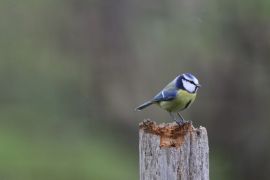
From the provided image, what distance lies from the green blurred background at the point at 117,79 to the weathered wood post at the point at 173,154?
5.66 metres

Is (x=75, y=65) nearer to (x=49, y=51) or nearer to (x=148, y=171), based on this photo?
(x=49, y=51)

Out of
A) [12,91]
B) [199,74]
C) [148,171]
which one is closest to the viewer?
[148,171]

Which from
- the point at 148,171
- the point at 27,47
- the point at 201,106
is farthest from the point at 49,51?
the point at 148,171

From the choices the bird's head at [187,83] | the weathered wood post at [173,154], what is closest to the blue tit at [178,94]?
the bird's head at [187,83]

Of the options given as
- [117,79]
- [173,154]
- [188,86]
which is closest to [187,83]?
[188,86]

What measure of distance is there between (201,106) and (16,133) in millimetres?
2656

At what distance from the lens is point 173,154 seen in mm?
2385

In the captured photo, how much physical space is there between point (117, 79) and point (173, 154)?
312 inches

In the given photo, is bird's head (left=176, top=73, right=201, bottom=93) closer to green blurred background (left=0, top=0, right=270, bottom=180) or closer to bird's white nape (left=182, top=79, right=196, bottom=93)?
bird's white nape (left=182, top=79, right=196, bottom=93)

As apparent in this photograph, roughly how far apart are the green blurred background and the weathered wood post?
5.66m

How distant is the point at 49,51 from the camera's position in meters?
11.2

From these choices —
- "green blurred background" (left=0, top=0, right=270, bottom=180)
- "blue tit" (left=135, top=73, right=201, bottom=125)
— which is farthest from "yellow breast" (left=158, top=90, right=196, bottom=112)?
"green blurred background" (left=0, top=0, right=270, bottom=180)

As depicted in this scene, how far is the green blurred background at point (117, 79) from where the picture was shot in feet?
27.5

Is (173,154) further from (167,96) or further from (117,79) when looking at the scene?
(117,79)
